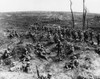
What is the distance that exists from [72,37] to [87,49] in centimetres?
405

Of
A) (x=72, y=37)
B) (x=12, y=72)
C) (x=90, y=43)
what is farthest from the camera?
(x=72, y=37)

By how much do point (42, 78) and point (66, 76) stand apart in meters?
1.69

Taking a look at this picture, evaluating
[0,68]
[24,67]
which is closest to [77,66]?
[24,67]

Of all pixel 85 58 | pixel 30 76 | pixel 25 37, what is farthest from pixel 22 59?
pixel 25 37

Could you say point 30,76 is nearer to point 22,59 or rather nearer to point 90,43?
point 22,59

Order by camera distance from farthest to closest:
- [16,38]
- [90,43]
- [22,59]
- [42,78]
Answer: [16,38], [90,43], [22,59], [42,78]

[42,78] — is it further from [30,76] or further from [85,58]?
[85,58]

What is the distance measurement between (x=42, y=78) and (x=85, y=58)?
426 cm

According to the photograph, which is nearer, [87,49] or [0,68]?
[0,68]

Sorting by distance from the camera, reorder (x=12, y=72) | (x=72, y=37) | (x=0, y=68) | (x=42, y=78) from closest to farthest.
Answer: (x=42, y=78)
(x=12, y=72)
(x=0, y=68)
(x=72, y=37)

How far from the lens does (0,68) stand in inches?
444

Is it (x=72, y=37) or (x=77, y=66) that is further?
(x=72, y=37)

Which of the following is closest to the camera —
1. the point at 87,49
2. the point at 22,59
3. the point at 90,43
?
the point at 22,59

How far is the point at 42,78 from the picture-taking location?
939 centimetres
